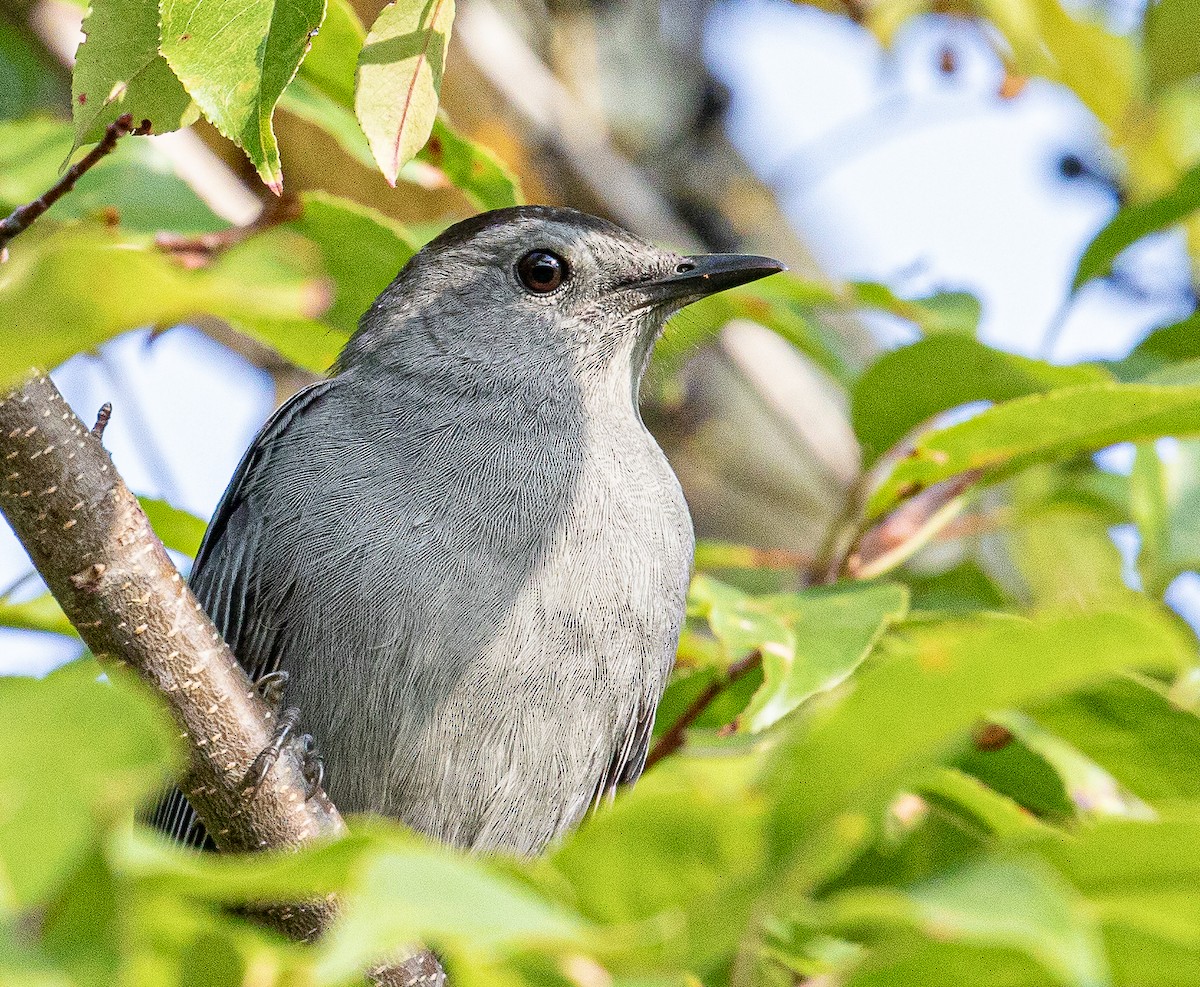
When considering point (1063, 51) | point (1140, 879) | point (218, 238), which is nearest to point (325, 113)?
point (218, 238)

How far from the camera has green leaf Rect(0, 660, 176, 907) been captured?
1.06 m

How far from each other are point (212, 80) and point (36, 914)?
51.9 inches

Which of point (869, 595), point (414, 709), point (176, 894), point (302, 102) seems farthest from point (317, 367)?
point (176, 894)

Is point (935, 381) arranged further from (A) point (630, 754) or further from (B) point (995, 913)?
(B) point (995, 913)

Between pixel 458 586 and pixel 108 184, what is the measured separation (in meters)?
1.40

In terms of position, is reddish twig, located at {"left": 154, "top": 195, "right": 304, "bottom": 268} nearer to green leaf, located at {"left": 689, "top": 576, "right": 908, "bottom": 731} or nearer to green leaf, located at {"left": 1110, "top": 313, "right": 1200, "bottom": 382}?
green leaf, located at {"left": 689, "top": 576, "right": 908, "bottom": 731}

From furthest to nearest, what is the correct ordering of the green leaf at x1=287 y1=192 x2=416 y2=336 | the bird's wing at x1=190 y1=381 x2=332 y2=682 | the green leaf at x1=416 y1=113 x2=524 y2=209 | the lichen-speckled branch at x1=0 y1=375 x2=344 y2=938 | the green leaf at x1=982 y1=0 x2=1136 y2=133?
1. the green leaf at x1=982 y1=0 x2=1136 y2=133
2. the green leaf at x1=416 y1=113 x2=524 y2=209
3. the green leaf at x1=287 y1=192 x2=416 y2=336
4. the bird's wing at x1=190 y1=381 x2=332 y2=682
5. the lichen-speckled branch at x1=0 y1=375 x2=344 y2=938

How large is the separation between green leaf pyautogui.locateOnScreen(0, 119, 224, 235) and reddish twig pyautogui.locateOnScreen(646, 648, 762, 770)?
5.52ft

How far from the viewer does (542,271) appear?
4.25 meters

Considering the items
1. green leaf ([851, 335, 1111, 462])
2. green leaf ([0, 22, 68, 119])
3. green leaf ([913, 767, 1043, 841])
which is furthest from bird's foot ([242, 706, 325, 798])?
green leaf ([0, 22, 68, 119])

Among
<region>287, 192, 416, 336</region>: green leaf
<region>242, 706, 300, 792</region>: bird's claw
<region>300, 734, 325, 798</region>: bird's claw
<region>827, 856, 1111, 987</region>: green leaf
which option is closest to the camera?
<region>827, 856, 1111, 987</region>: green leaf

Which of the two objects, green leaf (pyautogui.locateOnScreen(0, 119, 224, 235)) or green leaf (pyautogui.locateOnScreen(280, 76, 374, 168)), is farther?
green leaf (pyautogui.locateOnScreen(280, 76, 374, 168))

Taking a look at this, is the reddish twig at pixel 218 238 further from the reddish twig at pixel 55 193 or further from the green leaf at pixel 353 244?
the reddish twig at pixel 55 193

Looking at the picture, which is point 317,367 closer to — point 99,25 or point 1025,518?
point 99,25
